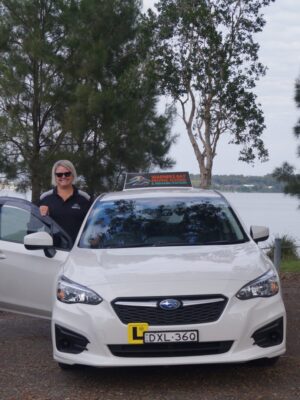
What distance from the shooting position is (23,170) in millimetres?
26906

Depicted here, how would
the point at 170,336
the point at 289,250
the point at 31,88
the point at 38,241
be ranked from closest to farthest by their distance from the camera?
the point at 170,336, the point at 38,241, the point at 289,250, the point at 31,88

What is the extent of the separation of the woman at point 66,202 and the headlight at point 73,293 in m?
1.70

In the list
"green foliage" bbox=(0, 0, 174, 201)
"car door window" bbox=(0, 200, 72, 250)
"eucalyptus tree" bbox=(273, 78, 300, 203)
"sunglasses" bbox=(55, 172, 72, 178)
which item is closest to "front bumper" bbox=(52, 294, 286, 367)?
"car door window" bbox=(0, 200, 72, 250)

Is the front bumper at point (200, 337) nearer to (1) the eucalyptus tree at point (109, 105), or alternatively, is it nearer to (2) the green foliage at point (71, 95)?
(1) the eucalyptus tree at point (109, 105)

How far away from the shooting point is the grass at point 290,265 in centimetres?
1509

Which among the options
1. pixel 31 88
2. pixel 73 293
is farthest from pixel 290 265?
pixel 31 88

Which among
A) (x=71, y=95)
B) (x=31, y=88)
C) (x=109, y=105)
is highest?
(x=31, y=88)

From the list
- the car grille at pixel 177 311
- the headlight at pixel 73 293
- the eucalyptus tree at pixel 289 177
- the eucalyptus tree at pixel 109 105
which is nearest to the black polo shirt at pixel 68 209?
the headlight at pixel 73 293

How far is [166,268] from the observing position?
18.9 feet

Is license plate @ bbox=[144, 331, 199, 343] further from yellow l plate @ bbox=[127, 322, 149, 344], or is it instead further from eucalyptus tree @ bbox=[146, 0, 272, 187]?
eucalyptus tree @ bbox=[146, 0, 272, 187]

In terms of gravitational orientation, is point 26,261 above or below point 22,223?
below

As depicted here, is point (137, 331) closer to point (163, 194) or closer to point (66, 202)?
point (163, 194)

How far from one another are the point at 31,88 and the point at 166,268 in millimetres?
21950

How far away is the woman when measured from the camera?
760 cm
